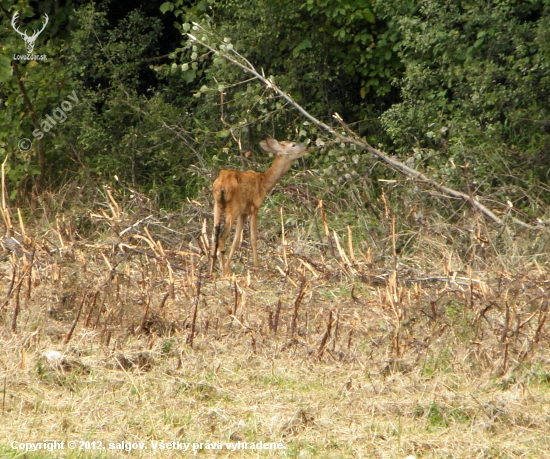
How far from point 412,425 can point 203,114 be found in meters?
8.12

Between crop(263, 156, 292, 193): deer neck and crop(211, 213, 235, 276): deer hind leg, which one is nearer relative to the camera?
crop(211, 213, 235, 276): deer hind leg

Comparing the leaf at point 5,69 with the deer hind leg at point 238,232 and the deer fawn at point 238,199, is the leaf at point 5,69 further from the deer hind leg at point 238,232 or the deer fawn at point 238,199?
the deer hind leg at point 238,232

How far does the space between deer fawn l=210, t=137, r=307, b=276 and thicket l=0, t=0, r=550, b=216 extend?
2.41 feet

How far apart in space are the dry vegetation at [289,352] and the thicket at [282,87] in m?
1.97

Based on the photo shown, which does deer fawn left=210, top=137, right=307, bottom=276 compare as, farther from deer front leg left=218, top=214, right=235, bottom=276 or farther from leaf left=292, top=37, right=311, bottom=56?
leaf left=292, top=37, right=311, bottom=56

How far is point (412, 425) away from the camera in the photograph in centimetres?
516

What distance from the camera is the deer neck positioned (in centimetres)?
960

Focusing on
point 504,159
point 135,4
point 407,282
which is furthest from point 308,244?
point 135,4

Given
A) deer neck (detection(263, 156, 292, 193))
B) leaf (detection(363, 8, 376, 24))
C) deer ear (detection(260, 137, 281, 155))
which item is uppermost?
leaf (detection(363, 8, 376, 24))

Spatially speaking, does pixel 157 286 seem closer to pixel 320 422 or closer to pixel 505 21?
pixel 320 422

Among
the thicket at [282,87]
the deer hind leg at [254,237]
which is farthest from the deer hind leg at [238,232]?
the thicket at [282,87]

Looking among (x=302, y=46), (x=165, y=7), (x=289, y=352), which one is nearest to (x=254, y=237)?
(x=289, y=352)

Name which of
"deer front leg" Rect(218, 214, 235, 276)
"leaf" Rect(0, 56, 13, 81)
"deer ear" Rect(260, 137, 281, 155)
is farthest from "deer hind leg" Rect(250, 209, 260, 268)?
"leaf" Rect(0, 56, 13, 81)

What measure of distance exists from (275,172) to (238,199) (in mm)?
861
